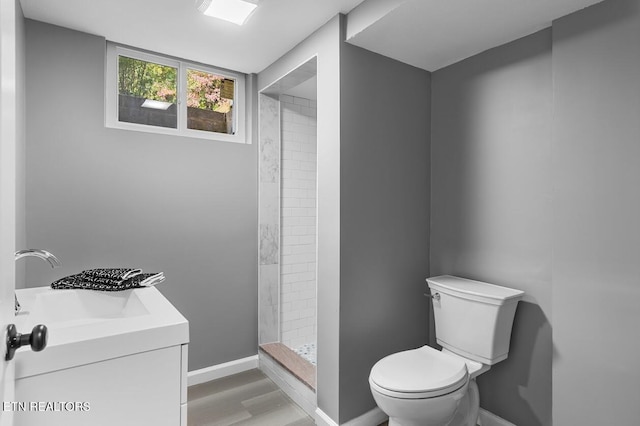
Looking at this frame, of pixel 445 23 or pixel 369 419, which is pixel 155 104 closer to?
pixel 445 23

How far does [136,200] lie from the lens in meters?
2.40

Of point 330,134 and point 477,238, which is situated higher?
point 330,134

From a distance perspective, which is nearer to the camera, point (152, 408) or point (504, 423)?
point (152, 408)

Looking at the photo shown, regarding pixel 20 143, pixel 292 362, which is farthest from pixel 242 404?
pixel 20 143

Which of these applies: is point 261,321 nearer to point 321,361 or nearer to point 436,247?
point 321,361

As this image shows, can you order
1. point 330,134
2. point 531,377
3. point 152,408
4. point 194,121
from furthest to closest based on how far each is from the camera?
point 194,121, point 330,134, point 531,377, point 152,408

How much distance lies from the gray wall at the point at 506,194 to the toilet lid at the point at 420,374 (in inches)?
18.3

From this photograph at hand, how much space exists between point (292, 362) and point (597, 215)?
6.72ft

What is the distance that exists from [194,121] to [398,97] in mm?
1511

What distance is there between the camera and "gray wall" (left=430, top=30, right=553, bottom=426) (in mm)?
1899

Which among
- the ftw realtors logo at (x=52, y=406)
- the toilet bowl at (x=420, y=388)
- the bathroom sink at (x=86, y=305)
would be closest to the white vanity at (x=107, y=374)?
the ftw realtors logo at (x=52, y=406)

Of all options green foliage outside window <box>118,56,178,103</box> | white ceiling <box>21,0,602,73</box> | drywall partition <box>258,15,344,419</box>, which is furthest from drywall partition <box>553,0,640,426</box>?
green foliage outside window <box>118,56,178,103</box>

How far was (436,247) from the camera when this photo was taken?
96.5 inches

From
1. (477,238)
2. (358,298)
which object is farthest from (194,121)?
(477,238)
